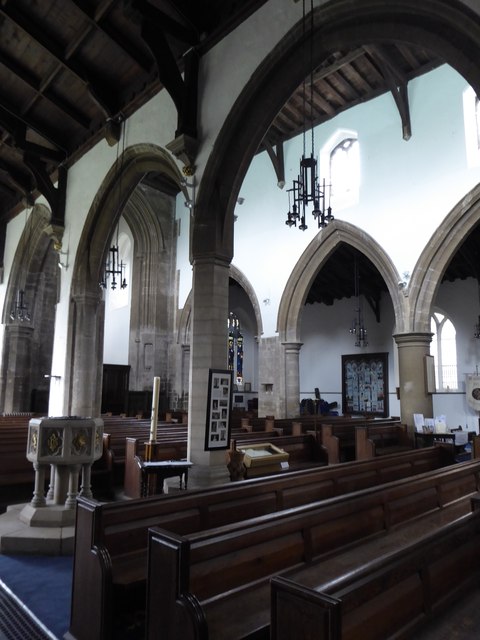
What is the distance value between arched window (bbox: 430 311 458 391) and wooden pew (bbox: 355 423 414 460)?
18.6 feet

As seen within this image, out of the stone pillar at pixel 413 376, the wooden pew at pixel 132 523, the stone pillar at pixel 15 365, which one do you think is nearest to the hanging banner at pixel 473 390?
the stone pillar at pixel 413 376

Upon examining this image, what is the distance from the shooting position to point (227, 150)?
611 cm

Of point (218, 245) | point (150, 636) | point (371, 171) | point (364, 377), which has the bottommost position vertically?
point (150, 636)

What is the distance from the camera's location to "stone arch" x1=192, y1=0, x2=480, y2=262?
4.12 meters

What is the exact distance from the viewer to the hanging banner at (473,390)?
43.2ft

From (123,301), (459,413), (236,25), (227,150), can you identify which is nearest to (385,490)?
(227,150)

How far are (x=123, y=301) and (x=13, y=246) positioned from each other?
400 centimetres

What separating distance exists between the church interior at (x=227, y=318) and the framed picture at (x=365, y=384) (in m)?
0.08

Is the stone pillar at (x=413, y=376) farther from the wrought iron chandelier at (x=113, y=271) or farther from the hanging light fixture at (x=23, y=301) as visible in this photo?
the hanging light fixture at (x=23, y=301)

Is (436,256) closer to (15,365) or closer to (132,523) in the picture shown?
(132,523)

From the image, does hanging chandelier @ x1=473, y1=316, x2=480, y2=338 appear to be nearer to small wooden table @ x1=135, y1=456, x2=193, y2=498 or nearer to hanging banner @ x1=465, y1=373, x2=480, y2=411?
hanging banner @ x1=465, y1=373, x2=480, y2=411

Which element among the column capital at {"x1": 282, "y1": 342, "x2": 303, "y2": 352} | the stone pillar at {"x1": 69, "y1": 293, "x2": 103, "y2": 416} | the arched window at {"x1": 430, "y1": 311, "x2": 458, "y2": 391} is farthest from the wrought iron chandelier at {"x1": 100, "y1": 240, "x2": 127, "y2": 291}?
the arched window at {"x1": 430, "y1": 311, "x2": 458, "y2": 391}

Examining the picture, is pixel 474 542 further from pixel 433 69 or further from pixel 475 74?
pixel 433 69

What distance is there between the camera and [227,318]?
19.0 feet
